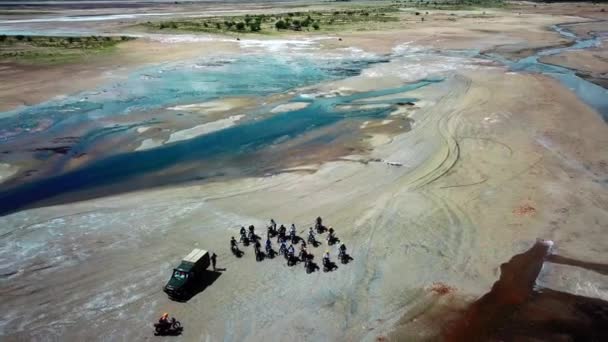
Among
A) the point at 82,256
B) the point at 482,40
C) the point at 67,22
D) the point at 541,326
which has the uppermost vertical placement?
the point at 67,22

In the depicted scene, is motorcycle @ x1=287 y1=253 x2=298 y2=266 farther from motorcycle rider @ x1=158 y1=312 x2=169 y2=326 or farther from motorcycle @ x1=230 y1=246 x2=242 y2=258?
motorcycle rider @ x1=158 y1=312 x2=169 y2=326

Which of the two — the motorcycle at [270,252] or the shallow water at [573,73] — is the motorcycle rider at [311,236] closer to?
the motorcycle at [270,252]

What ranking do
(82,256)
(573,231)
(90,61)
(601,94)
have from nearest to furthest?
(82,256) → (573,231) → (601,94) → (90,61)

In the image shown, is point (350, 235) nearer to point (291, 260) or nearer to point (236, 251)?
point (291, 260)

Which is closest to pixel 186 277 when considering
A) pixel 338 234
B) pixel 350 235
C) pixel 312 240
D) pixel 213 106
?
pixel 312 240

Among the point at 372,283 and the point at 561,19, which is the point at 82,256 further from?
the point at 561,19

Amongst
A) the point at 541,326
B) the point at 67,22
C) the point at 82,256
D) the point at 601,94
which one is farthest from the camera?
the point at 67,22

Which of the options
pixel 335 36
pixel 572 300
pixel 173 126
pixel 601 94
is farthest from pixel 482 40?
pixel 572 300

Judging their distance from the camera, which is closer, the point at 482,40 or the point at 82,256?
the point at 82,256
